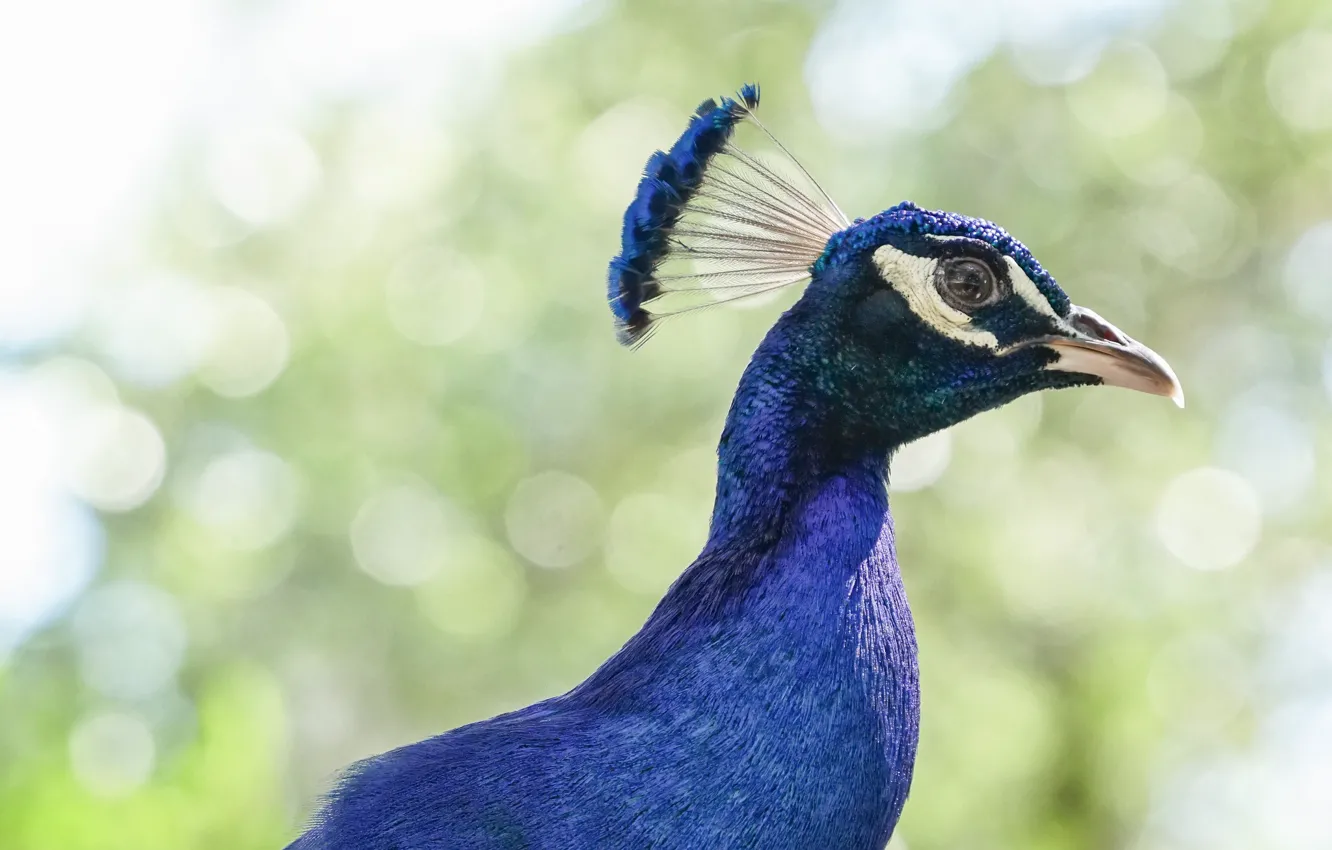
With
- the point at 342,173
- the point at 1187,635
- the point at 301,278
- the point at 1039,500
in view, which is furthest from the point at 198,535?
the point at 1187,635

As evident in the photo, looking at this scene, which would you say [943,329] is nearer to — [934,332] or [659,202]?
[934,332]

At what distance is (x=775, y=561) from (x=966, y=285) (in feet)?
1.34

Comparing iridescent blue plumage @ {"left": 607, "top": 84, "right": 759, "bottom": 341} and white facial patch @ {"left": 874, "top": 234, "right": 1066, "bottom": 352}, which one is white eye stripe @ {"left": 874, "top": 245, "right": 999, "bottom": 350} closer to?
white facial patch @ {"left": 874, "top": 234, "right": 1066, "bottom": 352}

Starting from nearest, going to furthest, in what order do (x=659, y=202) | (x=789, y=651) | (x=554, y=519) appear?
(x=789, y=651), (x=659, y=202), (x=554, y=519)

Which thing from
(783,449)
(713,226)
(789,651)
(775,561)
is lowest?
(789,651)

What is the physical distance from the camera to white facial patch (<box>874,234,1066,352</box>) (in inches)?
58.8

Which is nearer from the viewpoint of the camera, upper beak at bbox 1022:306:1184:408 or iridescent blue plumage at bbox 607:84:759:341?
upper beak at bbox 1022:306:1184:408

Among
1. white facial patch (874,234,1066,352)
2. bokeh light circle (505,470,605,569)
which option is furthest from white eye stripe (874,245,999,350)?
bokeh light circle (505,470,605,569)

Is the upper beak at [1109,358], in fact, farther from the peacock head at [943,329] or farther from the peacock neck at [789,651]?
the peacock neck at [789,651]

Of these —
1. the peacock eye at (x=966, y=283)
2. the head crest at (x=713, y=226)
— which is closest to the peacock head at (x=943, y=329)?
the peacock eye at (x=966, y=283)

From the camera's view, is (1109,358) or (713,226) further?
(713,226)

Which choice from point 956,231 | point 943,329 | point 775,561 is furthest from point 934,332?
point 775,561

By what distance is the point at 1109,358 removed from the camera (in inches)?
58.4

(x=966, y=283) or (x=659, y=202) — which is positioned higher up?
(x=659, y=202)
